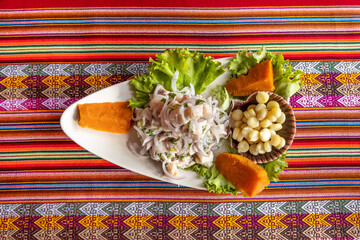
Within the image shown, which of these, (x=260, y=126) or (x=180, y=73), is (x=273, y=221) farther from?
(x=180, y=73)

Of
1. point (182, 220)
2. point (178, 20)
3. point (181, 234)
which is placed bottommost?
point (181, 234)

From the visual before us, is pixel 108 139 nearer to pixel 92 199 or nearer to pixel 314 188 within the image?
pixel 92 199

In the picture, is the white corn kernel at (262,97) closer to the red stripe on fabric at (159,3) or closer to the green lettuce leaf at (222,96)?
the green lettuce leaf at (222,96)

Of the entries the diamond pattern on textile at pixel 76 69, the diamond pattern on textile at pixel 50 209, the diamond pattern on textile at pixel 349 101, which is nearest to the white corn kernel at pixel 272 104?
the diamond pattern on textile at pixel 349 101

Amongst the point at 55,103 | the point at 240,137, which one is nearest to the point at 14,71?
the point at 55,103

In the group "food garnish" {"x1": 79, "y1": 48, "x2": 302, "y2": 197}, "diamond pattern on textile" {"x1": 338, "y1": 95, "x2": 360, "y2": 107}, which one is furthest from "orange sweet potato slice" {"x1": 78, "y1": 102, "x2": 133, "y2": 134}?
"diamond pattern on textile" {"x1": 338, "y1": 95, "x2": 360, "y2": 107}
